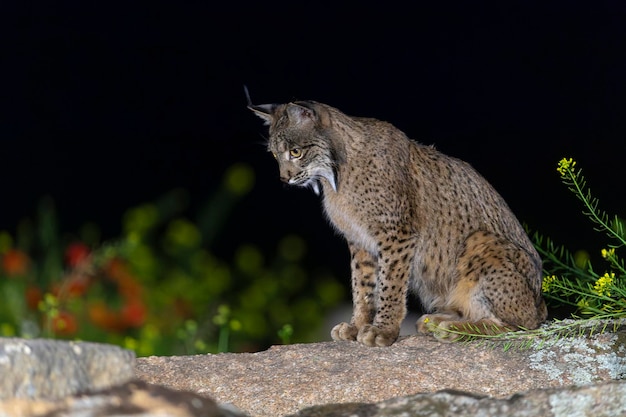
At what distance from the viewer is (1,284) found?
754 cm

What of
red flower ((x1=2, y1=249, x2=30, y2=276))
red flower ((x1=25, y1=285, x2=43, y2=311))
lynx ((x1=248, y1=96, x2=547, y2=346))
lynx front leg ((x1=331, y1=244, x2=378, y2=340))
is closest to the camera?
lynx ((x1=248, y1=96, x2=547, y2=346))

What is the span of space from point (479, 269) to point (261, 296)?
6.95 feet

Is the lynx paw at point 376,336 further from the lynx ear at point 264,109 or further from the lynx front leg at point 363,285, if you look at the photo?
the lynx ear at point 264,109

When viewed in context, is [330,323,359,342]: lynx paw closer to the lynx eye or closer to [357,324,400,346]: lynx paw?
[357,324,400,346]: lynx paw

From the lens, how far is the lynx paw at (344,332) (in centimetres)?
600

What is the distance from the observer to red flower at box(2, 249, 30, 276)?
23.7 ft

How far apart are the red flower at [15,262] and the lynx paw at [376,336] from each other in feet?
9.49

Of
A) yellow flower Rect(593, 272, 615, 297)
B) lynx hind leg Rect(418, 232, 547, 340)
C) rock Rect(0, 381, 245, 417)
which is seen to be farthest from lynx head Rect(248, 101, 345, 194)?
rock Rect(0, 381, 245, 417)

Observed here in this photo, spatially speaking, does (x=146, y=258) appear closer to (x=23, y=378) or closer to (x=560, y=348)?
(x=560, y=348)

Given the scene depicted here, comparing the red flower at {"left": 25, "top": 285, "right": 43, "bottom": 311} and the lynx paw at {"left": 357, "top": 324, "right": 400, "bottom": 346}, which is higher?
the red flower at {"left": 25, "top": 285, "right": 43, "bottom": 311}

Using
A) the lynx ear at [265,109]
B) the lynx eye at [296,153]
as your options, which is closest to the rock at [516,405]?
the lynx eye at [296,153]

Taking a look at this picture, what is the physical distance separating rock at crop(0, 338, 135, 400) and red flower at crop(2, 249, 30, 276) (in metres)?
4.29

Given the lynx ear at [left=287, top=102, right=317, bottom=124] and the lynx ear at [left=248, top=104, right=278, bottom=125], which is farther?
the lynx ear at [left=248, top=104, right=278, bottom=125]

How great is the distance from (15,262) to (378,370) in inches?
133
